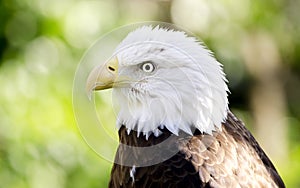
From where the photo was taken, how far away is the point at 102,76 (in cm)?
488

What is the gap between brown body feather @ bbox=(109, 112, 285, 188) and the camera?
4809 mm

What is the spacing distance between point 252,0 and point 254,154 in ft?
16.2

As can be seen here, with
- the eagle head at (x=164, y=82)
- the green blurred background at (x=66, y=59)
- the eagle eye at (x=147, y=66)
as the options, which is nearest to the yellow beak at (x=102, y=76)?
the eagle head at (x=164, y=82)

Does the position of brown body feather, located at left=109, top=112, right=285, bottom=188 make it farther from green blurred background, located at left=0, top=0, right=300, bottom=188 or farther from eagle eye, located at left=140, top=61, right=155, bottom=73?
green blurred background, located at left=0, top=0, right=300, bottom=188

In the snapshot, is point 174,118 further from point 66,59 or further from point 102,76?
point 66,59

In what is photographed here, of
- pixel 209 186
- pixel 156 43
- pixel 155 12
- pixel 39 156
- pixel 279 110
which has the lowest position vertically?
pixel 209 186

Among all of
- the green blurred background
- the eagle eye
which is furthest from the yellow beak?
the green blurred background

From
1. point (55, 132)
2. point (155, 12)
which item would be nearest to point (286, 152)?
point (155, 12)

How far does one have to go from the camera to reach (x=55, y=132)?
8.10 metres

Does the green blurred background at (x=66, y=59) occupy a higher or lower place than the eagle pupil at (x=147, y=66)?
higher

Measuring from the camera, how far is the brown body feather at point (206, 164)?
4809mm

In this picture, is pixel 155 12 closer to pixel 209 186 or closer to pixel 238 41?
pixel 238 41

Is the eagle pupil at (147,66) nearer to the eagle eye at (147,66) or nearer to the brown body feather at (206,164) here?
the eagle eye at (147,66)

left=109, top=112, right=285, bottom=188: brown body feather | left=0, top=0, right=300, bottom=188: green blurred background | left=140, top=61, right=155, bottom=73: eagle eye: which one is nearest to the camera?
A: left=109, top=112, right=285, bottom=188: brown body feather
